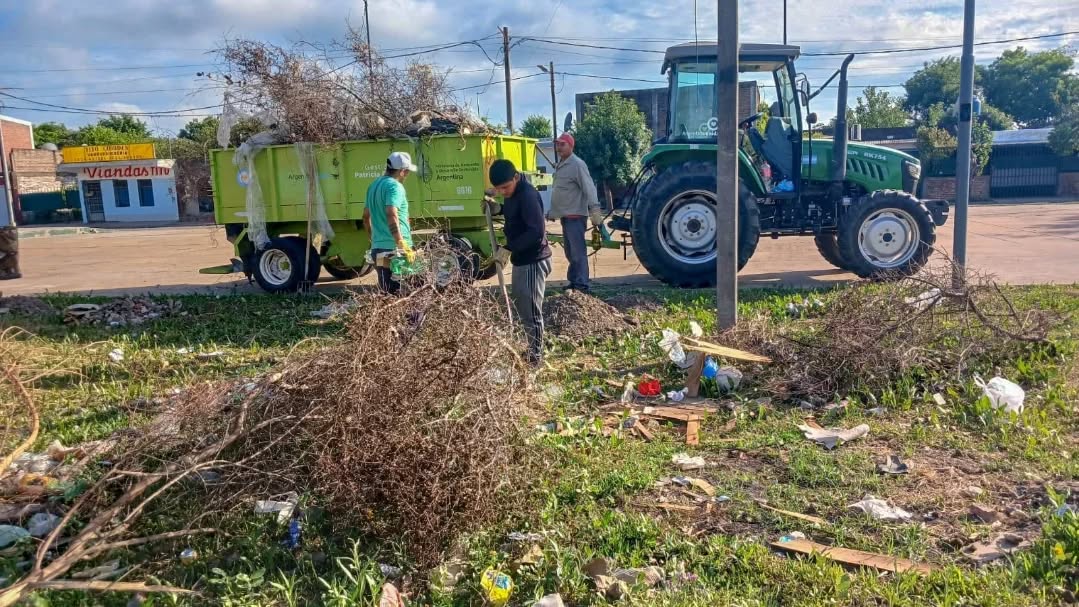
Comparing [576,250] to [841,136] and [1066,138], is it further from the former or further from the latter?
[1066,138]

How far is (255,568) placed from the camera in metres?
3.38

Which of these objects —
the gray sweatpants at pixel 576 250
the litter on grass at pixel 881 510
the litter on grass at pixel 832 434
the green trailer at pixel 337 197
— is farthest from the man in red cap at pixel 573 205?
the litter on grass at pixel 881 510

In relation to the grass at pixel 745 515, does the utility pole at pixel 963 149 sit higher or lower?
higher

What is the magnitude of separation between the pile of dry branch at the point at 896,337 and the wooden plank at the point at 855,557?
2.14 metres

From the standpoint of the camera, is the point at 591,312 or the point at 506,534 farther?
the point at 591,312

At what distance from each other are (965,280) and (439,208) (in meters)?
6.01

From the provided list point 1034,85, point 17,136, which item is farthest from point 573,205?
point 1034,85

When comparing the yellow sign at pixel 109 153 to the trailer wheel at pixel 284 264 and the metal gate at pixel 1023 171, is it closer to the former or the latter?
the trailer wheel at pixel 284 264

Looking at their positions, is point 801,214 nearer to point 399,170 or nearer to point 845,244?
point 845,244

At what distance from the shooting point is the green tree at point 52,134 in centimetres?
5669

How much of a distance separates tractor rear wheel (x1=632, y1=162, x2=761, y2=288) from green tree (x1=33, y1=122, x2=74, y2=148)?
58913mm

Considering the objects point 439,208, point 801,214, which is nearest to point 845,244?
point 801,214

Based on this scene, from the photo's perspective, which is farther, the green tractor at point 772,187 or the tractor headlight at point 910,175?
the tractor headlight at point 910,175

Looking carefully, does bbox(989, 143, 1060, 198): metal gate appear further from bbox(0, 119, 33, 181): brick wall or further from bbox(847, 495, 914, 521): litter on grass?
bbox(0, 119, 33, 181): brick wall
